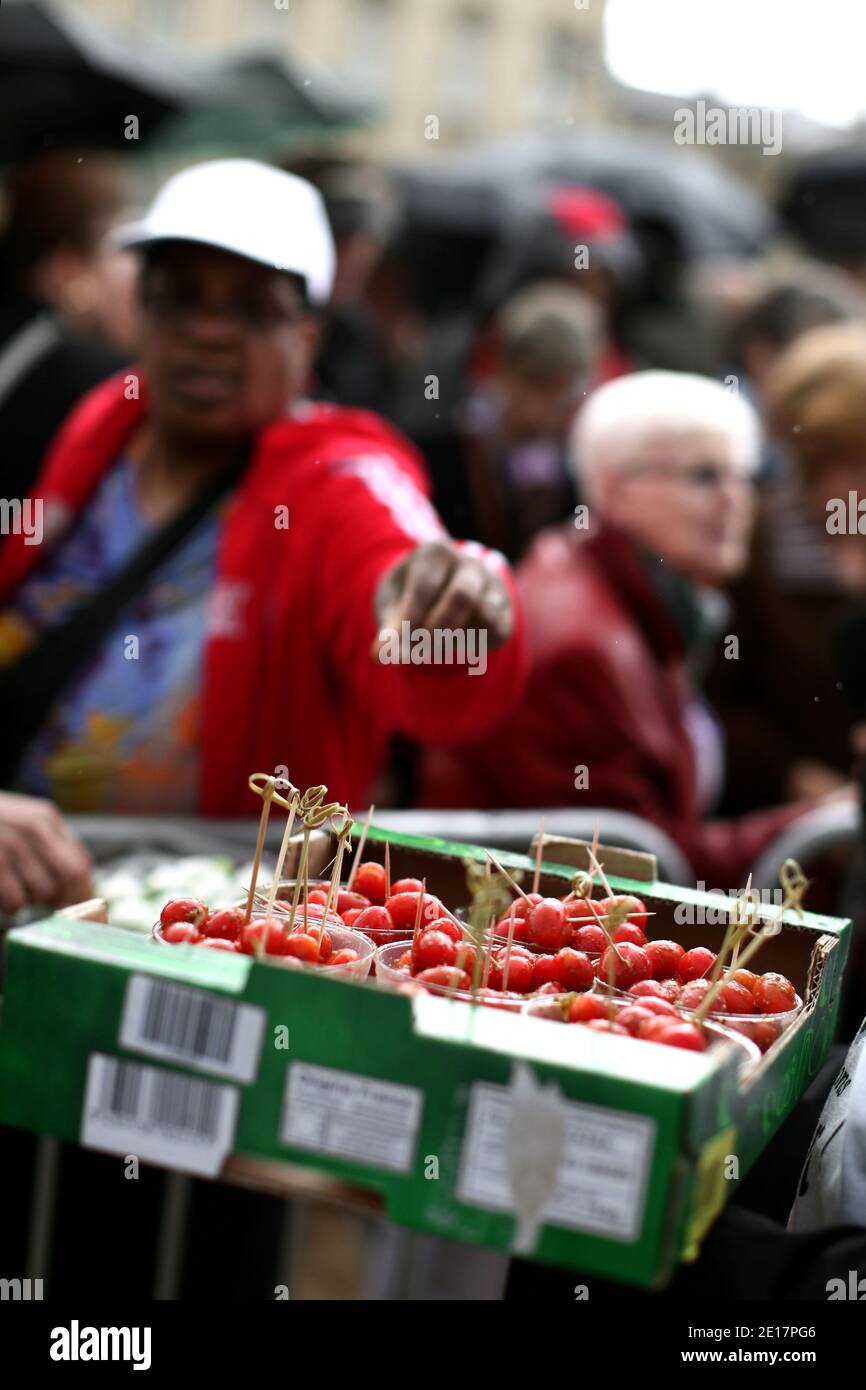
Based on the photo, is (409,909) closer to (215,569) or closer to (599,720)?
(215,569)

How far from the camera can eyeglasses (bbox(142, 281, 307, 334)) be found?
2.62 metres

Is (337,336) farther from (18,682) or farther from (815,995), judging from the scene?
(815,995)

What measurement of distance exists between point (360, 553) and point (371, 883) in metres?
0.90

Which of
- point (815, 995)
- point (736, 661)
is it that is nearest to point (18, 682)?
point (815, 995)

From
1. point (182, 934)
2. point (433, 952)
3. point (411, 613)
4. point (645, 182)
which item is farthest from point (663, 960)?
point (645, 182)

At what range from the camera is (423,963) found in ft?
4.49

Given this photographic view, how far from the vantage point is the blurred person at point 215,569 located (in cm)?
253

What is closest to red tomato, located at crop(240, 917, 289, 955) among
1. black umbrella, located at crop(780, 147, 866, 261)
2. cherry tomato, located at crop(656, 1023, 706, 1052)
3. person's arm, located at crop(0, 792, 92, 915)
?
cherry tomato, located at crop(656, 1023, 706, 1052)

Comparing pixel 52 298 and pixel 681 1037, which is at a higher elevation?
pixel 52 298

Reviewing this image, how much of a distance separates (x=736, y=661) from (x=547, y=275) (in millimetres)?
2109

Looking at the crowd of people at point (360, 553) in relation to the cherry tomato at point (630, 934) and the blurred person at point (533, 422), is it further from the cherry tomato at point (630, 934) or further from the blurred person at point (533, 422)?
the cherry tomato at point (630, 934)

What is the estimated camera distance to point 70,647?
102 inches

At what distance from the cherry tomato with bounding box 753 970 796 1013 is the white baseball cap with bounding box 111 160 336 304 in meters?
1.66

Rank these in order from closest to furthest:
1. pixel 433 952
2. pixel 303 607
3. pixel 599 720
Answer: pixel 433 952 → pixel 303 607 → pixel 599 720
